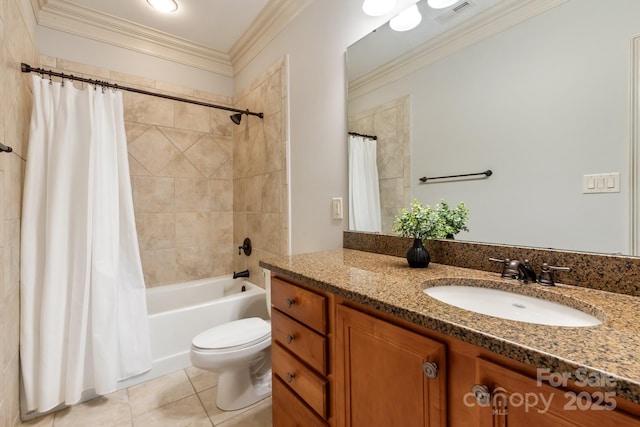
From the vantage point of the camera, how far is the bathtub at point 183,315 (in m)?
1.88

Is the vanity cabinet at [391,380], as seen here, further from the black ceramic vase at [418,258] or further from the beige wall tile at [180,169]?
the beige wall tile at [180,169]

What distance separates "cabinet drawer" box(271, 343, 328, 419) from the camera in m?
0.95

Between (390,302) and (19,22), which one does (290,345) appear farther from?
(19,22)

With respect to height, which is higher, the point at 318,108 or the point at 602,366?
the point at 318,108

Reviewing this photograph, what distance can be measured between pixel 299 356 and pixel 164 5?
2408 mm

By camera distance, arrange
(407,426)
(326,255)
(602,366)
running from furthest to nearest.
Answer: (326,255)
(407,426)
(602,366)

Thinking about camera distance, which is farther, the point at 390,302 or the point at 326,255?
the point at 326,255

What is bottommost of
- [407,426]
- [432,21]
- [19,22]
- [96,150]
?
[407,426]

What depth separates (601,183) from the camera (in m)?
0.80

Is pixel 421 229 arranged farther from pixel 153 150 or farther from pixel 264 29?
pixel 153 150

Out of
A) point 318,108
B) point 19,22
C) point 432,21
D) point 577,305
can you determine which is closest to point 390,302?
point 577,305

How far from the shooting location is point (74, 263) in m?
1.56

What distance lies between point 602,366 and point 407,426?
456mm

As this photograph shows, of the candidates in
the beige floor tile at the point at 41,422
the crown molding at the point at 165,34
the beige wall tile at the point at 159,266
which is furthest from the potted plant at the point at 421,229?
the beige wall tile at the point at 159,266
